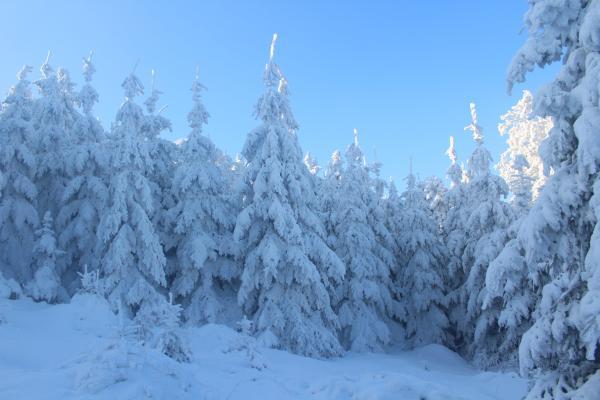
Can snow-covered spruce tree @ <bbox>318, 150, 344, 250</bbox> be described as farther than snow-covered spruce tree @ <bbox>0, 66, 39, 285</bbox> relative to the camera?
Yes

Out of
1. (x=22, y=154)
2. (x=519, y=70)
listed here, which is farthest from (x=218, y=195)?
(x=519, y=70)

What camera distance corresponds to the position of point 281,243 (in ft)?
71.7

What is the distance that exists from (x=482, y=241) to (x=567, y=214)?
19481 millimetres

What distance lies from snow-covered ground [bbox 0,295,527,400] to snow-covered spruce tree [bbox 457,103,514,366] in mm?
5928

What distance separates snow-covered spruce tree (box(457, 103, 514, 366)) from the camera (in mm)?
23969

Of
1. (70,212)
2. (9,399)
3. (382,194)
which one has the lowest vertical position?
(9,399)

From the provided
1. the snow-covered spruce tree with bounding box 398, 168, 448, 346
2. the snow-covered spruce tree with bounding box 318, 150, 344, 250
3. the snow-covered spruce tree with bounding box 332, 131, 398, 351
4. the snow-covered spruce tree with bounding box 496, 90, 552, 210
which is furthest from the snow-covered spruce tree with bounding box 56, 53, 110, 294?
the snow-covered spruce tree with bounding box 496, 90, 552, 210

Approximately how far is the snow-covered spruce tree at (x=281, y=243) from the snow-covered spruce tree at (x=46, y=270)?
8.48m

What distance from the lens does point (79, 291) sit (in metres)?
17.8

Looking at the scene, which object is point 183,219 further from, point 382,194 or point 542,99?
point 542,99

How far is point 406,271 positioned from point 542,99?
2450 cm

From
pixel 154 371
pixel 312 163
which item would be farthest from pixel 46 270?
pixel 312 163

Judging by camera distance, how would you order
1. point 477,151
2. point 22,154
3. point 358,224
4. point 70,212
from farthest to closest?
point 358,224, point 477,151, point 70,212, point 22,154

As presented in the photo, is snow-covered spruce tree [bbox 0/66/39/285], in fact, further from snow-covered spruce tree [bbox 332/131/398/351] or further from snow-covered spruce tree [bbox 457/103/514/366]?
snow-covered spruce tree [bbox 457/103/514/366]
